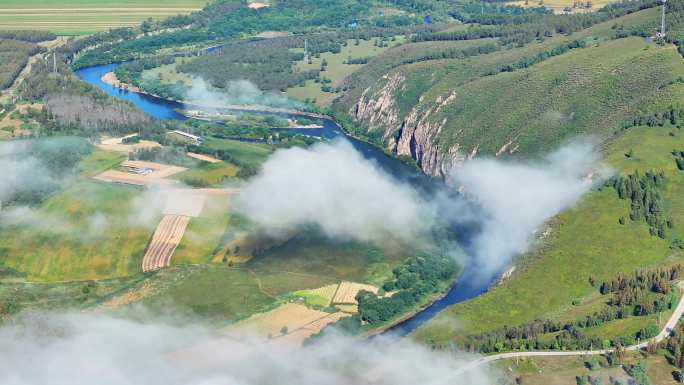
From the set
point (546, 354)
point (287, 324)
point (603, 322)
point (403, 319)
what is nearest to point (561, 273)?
point (603, 322)

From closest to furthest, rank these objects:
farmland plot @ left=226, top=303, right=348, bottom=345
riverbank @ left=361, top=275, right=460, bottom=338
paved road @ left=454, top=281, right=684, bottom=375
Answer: paved road @ left=454, top=281, right=684, bottom=375, farmland plot @ left=226, top=303, right=348, bottom=345, riverbank @ left=361, top=275, right=460, bottom=338

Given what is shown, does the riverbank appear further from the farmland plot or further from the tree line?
the tree line

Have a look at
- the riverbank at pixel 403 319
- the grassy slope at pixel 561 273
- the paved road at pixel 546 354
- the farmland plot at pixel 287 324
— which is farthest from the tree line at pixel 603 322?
the farmland plot at pixel 287 324

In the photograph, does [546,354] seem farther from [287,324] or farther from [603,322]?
[287,324]

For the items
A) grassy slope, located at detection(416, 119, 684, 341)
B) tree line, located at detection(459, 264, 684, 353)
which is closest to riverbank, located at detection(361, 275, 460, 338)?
grassy slope, located at detection(416, 119, 684, 341)

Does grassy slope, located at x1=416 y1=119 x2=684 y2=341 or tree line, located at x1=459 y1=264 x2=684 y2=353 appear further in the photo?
grassy slope, located at x1=416 y1=119 x2=684 y2=341

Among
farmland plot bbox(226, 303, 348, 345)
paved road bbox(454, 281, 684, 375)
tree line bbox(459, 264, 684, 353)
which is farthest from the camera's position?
farmland plot bbox(226, 303, 348, 345)

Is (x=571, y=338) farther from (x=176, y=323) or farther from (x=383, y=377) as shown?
(x=176, y=323)

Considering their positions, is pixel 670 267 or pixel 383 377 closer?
pixel 383 377

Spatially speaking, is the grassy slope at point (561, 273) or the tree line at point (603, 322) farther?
the grassy slope at point (561, 273)

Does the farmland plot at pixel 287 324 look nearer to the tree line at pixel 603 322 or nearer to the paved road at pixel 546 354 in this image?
the tree line at pixel 603 322

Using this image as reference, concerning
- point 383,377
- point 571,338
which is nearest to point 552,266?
point 571,338
